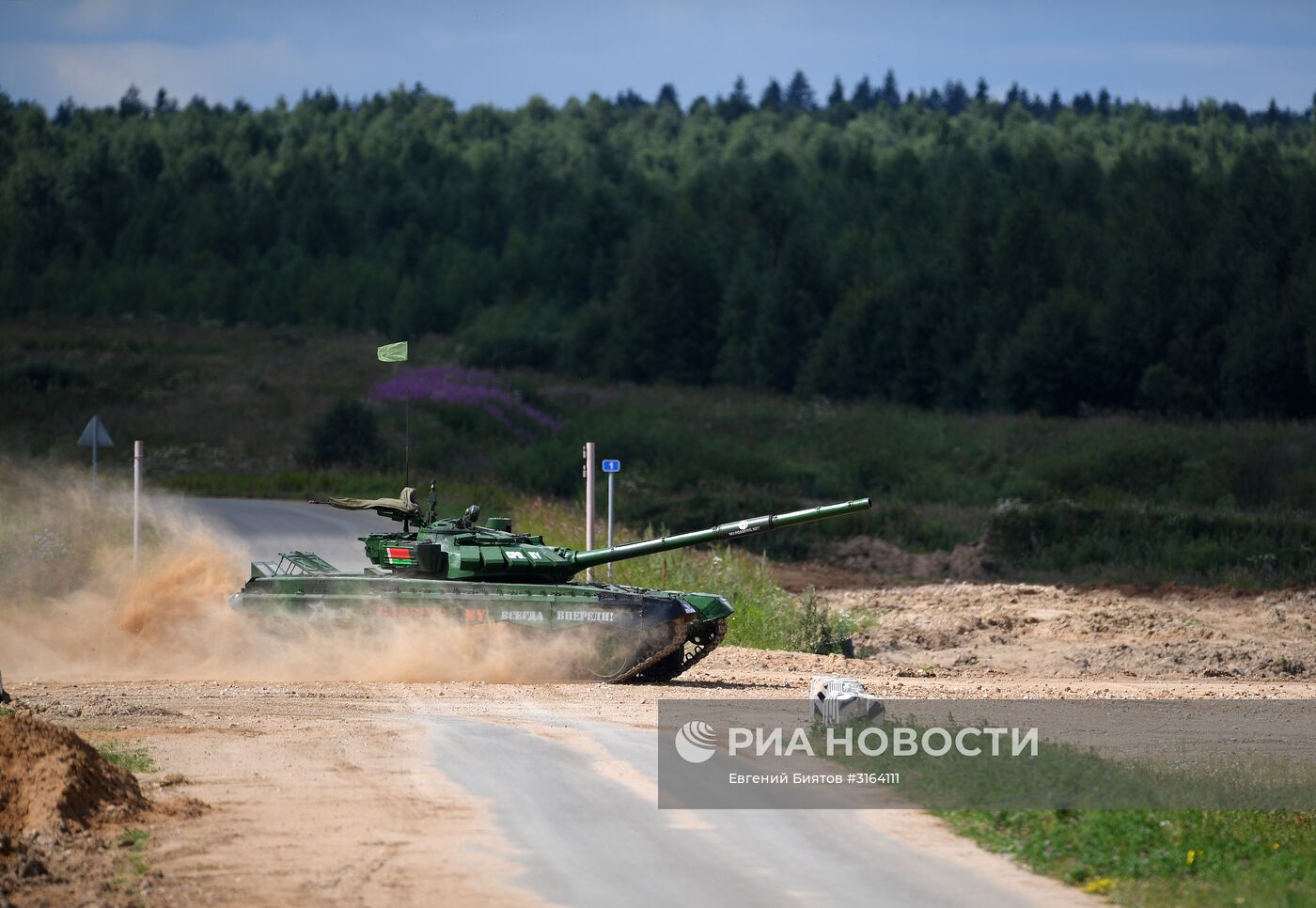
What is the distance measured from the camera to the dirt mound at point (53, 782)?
10.1 meters

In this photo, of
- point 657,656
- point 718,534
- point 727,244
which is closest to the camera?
point 657,656

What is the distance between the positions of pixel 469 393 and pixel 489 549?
38.4 m

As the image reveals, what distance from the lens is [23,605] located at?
68.9 ft

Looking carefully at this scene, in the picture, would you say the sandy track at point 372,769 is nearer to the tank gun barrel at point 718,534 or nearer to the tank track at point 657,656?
the tank track at point 657,656

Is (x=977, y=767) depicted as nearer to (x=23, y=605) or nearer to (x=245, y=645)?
(x=245, y=645)

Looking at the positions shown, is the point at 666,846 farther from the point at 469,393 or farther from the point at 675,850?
the point at 469,393

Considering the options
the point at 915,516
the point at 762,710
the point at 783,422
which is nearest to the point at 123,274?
the point at 783,422

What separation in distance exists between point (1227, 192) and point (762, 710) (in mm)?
56792

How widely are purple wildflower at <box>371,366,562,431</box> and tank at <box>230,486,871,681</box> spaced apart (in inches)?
1323

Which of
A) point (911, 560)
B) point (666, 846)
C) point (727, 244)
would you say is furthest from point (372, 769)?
point (727, 244)

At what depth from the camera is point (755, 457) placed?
48125mm

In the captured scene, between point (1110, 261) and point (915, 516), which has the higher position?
point (1110, 261)

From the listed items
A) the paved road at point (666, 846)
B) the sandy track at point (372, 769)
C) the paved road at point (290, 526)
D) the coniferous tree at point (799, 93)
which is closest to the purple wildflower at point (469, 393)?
the paved road at point (290, 526)

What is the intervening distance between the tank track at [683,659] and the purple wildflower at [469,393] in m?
34.7
